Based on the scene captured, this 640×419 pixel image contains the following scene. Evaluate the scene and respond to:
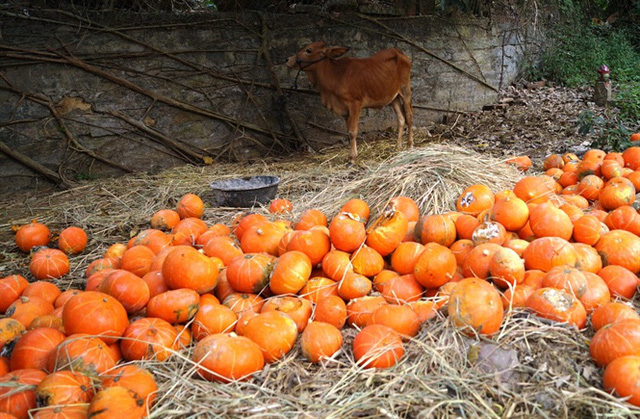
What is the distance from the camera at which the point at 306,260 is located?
2.46 m

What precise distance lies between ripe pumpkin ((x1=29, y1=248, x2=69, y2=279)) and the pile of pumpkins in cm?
51

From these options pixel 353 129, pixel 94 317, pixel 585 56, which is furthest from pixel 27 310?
pixel 585 56

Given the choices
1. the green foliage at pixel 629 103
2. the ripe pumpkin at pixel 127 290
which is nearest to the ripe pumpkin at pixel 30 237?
the ripe pumpkin at pixel 127 290

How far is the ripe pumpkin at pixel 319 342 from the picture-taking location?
6.64ft

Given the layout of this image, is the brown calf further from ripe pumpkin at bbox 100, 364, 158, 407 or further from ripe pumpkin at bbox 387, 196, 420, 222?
ripe pumpkin at bbox 100, 364, 158, 407

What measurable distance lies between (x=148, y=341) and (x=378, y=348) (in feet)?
3.31

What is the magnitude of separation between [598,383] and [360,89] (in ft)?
18.1

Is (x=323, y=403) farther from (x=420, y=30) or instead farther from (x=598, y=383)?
(x=420, y=30)

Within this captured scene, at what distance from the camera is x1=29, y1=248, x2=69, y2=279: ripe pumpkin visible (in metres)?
3.42

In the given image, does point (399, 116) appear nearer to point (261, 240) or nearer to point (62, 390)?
point (261, 240)

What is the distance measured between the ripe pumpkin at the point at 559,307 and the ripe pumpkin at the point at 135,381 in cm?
165

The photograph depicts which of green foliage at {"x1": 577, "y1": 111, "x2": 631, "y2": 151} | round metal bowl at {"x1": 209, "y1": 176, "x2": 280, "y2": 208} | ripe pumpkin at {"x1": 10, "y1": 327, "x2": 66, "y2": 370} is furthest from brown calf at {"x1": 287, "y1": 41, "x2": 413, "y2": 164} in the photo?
ripe pumpkin at {"x1": 10, "y1": 327, "x2": 66, "y2": 370}

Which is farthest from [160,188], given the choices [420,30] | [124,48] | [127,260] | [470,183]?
[420,30]

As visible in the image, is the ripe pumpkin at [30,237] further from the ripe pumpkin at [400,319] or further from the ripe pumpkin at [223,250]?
the ripe pumpkin at [400,319]
